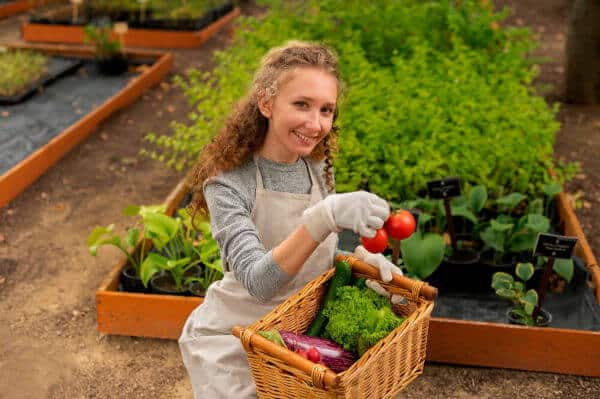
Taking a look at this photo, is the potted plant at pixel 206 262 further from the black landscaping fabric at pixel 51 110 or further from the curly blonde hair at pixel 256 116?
the black landscaping fabric at pixel 51 110

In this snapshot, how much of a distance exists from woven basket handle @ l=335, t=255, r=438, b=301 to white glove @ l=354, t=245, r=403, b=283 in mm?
22

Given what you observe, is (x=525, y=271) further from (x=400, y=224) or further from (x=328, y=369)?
(x=328, y=369)

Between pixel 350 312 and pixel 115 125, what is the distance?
4.69 m

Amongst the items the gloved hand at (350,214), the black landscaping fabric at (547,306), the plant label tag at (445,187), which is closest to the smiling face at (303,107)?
the gloved hand at (350,214)

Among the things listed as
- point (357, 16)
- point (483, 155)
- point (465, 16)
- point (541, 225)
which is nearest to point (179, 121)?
point (357, 16)

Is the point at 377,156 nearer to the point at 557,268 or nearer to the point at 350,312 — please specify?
the point at 557,268

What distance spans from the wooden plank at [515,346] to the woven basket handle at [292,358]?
154 cm

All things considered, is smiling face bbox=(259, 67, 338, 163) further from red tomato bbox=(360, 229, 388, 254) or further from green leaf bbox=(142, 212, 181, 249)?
green leaf bbox=(142, 212, 181, 249)

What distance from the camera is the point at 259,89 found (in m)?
2.19

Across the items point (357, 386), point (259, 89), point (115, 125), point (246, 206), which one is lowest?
point (115, 125)

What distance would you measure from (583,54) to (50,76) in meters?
5.00

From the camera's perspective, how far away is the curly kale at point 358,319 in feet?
6.19

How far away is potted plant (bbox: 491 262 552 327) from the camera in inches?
121

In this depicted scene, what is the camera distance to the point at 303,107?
208 cm
